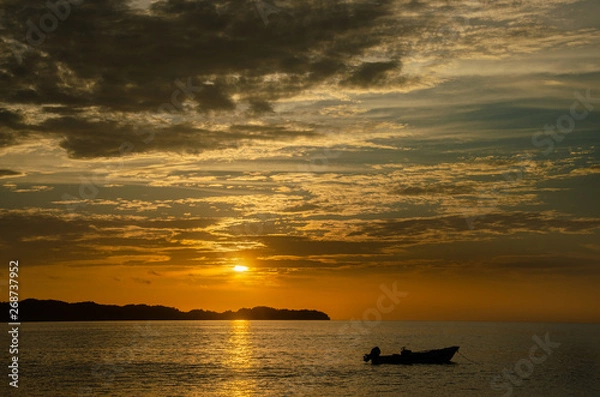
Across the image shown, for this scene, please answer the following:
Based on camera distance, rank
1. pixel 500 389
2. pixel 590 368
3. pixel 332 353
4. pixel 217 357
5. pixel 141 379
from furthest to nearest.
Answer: pixel 332 353
pixel 217 357
pixel 590 368
pixel 141 379
pixel 500 389

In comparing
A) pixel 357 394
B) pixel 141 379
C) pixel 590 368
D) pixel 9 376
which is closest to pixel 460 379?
pixel 357 394

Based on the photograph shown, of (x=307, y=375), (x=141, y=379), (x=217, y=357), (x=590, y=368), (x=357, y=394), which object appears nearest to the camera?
(x=357, y=394)

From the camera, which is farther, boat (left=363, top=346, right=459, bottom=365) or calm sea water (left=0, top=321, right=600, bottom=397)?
boat (left=363, top=346, right=459, bottom=365)

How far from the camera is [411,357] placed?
373 ft

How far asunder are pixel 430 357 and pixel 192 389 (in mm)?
49801

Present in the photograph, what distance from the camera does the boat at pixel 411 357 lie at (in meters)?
112

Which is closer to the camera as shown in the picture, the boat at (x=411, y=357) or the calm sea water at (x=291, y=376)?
the calm sea water at (x=291, y=376)

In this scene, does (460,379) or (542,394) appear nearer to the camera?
(542,394)

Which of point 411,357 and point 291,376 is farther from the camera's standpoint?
point 411,357

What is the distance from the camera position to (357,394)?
78875mm

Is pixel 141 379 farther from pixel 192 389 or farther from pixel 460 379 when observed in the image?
pixel 460 379

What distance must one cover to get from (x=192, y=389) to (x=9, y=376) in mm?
31184

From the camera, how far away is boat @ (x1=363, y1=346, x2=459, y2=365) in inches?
4429

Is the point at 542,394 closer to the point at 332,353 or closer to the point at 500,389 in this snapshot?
the point at 500,389
